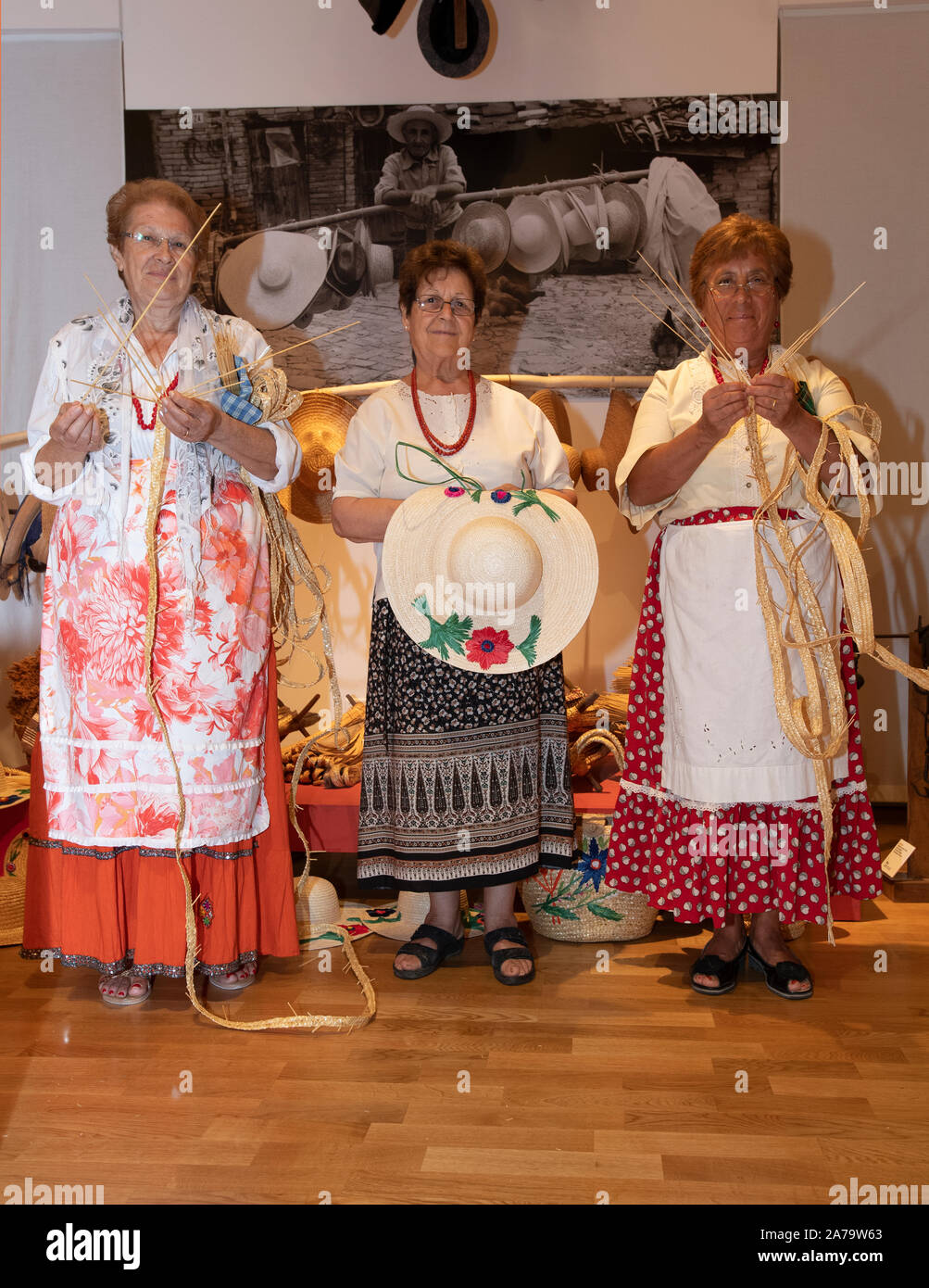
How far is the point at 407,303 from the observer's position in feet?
9.03

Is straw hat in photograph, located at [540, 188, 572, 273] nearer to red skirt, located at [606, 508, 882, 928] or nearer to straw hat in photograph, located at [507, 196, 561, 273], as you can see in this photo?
straw hat in photograph, located at [507, 196, 561, 273]

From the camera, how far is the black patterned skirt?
108 inches

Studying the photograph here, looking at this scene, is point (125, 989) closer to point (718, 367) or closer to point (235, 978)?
point (235, 978)

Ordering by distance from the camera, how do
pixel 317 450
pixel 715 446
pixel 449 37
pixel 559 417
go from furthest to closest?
pixel 449 37, pixel 559 417, pixel 317 450, pixel 715 446

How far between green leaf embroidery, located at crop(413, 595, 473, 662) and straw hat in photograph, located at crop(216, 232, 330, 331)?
208 cm

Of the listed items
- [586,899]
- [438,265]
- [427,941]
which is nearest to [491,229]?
[438,265]

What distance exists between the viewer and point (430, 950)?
2.86m

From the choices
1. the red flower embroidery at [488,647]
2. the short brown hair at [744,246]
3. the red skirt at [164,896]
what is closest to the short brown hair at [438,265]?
the short brown hair at [744,246]

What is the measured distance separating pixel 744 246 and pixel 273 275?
2219mm

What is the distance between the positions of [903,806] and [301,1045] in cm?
291

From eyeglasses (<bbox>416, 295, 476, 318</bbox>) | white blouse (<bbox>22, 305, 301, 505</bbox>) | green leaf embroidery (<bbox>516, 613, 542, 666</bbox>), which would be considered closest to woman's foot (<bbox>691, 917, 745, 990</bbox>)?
green leaf embroidery (<bbox>516, 613, 542, 666</bbox>)

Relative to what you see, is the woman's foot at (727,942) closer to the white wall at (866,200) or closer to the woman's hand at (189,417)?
the woman's hand at (189,417)

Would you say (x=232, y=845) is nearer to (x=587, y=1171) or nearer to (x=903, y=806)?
(x=587, y=1171)

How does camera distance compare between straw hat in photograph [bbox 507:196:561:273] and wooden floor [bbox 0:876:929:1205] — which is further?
straw hat in photograph [bbox 507:196:561:273]
